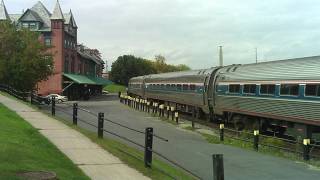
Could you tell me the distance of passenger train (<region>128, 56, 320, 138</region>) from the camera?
2092 centimetres

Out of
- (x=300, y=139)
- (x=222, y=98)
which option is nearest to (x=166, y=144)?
(x=300, y=139)

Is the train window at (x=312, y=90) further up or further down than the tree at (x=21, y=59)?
further down

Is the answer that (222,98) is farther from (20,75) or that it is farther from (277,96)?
(20,75)

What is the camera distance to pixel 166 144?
2023 centimetres

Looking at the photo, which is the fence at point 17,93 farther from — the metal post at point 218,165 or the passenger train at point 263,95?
the metal post at point 218,165

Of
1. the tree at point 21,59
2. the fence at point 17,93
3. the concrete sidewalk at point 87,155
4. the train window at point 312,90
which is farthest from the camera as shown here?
the tree at point 21,59

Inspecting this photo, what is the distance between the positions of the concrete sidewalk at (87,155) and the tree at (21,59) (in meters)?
33.6

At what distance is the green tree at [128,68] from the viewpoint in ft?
445

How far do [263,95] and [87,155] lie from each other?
42.2 feet

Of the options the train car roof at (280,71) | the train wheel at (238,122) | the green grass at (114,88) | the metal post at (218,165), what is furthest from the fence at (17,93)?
the green grass at (114,88)

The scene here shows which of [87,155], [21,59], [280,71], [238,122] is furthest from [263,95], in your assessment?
[21,59]

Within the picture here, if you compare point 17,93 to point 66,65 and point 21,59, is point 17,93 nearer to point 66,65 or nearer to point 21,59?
point 21,59

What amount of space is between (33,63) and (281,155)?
1474 inches

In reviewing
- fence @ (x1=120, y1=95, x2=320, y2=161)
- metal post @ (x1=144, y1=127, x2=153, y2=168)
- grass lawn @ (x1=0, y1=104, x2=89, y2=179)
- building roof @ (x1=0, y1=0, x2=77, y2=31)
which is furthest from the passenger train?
building roof @ (x1=0, y1=0, x2=77, y2=31)
